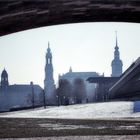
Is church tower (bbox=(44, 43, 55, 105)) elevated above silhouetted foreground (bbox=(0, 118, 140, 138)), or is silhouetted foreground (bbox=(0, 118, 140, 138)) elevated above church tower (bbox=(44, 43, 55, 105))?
church tower (bbox=(44, 43, 55, 105))

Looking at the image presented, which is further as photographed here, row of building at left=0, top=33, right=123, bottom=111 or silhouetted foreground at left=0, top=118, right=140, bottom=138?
row of building at left=0, top=33, right=123, bottom=111

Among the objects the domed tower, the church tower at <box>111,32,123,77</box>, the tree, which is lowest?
the tree

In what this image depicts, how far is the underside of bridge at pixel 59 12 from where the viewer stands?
7379 millimetres

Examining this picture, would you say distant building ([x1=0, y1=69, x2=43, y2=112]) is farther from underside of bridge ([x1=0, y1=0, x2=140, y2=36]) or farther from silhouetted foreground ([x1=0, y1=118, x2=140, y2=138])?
underside of bridge ([x1=0, y1=0, x2=140, y2=36])

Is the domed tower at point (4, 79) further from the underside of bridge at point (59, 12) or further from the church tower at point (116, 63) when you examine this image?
the underside of bridge at point (59, 12)

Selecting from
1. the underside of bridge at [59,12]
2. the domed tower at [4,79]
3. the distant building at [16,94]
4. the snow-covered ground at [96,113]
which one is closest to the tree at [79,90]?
the distant building at [16,94]

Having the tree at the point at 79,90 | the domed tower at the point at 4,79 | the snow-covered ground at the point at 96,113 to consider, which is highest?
the domed tower at the point at 4,79

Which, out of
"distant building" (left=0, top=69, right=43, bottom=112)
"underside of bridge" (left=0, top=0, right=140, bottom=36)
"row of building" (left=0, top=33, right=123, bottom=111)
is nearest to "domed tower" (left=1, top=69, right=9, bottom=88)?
"row of building" (left=0, top=33, right=123, bottom=111)

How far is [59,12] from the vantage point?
816 centimetres

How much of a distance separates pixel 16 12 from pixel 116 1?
8.01 ft

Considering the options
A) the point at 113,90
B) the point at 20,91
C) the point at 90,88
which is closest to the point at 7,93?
the point at 20,91

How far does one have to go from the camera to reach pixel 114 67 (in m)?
153

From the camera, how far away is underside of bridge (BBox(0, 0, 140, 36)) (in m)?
7.38

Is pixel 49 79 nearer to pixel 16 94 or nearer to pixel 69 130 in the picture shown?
pixel 16 94
